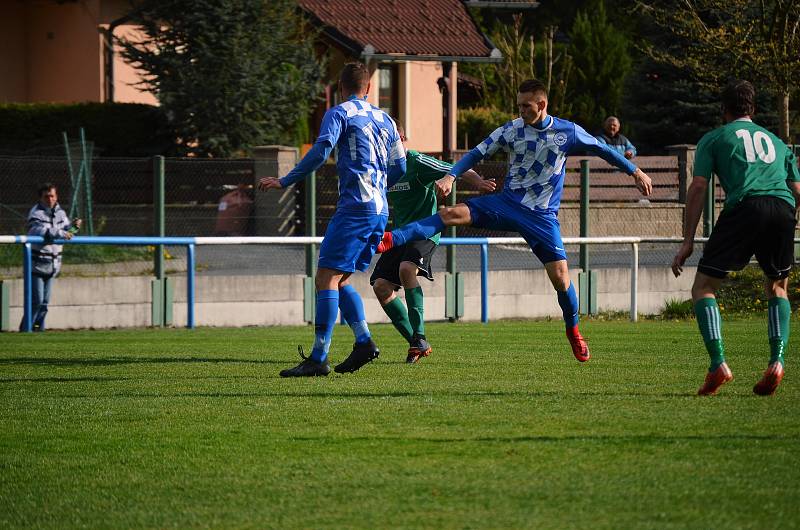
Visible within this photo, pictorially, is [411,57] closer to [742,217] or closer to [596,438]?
[742,217]

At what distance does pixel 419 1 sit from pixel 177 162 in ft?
61.5

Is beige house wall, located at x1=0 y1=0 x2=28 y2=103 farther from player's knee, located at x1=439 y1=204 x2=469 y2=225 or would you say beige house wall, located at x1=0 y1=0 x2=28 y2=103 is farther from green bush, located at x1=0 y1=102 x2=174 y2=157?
player's knee, located at x1=439 y1=204 x2=469 y2=225

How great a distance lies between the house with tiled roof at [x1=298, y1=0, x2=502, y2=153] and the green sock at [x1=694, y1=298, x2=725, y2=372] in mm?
23804

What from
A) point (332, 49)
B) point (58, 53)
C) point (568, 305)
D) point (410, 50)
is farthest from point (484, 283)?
point (58, 53)

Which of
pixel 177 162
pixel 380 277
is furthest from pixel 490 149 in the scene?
pixel 177 162

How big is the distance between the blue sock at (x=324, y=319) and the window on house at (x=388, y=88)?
2574cm

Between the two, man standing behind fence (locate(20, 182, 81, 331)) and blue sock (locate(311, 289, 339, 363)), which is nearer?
blue sock (locate(311, 289, 339, 363))

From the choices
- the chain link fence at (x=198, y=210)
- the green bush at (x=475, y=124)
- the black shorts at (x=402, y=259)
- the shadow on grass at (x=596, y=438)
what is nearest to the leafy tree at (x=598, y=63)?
the green bush at (x=475, y=124)

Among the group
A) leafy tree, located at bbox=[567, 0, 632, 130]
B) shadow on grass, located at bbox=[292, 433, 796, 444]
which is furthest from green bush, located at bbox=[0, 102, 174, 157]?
leafy tree, located at bbox=[567, 0, 632, 130]

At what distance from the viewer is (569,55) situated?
4666cm

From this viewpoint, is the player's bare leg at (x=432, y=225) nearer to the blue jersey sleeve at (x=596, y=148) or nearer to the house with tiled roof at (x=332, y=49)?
the blue jersey sleeve at (x=596, y=148)

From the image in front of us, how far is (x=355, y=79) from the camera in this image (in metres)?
9.10

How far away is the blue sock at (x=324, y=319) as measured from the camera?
9133 millimetres

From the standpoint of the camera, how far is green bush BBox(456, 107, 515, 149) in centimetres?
3894
